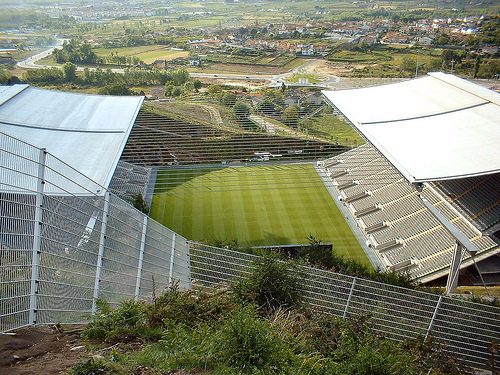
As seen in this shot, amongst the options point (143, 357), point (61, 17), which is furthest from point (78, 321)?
point (61, 17)

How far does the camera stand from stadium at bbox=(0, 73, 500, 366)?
19.7 ft

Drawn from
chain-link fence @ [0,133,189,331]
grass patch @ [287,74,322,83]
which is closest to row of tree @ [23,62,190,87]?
grass patch @ [287,74,322,83]

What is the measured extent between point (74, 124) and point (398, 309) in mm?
15061

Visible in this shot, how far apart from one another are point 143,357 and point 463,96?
63.3ft

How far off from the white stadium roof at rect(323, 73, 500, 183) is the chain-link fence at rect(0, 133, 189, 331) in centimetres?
953

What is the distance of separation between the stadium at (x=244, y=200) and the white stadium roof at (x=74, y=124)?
10 cm

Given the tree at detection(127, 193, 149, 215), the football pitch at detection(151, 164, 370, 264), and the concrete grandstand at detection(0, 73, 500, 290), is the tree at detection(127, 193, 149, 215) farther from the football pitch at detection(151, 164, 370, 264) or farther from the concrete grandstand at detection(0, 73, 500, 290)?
the football pitch at detection(151, 164, 370, 264)

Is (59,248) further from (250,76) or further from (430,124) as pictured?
(250,76)

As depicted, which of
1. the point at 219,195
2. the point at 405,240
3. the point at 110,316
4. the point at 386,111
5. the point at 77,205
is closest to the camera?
the point at 110,316

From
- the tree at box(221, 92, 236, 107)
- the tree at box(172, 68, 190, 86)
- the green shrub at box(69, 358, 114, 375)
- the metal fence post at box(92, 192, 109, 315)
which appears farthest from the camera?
the tree at box(172, 68, 190, 86)

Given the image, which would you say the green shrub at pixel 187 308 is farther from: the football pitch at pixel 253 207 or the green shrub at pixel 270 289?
the football pitch at pixel 253 207

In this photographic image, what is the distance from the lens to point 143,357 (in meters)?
5.30

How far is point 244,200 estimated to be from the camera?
66.0 feet

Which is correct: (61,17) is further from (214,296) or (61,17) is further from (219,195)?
(214,296)
